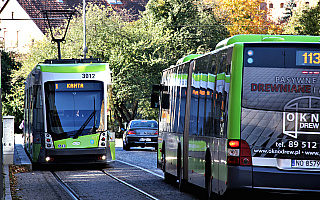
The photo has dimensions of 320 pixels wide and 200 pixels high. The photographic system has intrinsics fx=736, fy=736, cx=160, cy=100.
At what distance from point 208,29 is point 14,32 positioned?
4303cm

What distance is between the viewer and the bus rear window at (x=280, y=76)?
10203mm

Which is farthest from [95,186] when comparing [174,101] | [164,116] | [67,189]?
[164,116]

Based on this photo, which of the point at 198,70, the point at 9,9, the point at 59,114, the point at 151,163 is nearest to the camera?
the point at 198,70

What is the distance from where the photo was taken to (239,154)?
33.3 ft

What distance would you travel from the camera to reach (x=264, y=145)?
10172mm

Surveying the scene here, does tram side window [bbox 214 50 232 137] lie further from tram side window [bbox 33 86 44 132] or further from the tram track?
tram side window [bbox 33 86 44 132]

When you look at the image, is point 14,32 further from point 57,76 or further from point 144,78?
point 57,76

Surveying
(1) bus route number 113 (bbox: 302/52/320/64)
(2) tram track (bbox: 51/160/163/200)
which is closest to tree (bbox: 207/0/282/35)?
(2) tram track (bbox: 51/160/163/200)

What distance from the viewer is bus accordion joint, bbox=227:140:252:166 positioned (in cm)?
1013

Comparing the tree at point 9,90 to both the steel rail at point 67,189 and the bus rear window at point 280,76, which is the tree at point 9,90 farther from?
the bus rear window at point 280,76

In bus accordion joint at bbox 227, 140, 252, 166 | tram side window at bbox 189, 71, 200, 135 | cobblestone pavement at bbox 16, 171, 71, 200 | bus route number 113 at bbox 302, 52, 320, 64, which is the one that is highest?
bus route number 113 at bbox 302, 52, 320, 64

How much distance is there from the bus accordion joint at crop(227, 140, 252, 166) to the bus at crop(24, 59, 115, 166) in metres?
11.3

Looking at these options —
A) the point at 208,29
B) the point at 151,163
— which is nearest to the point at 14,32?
the point at 208,29

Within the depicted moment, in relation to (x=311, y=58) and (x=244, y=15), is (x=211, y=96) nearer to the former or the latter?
(x=311, y=58)
